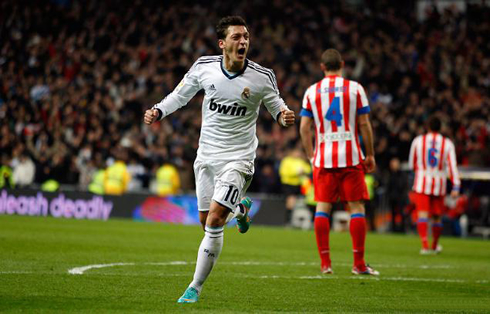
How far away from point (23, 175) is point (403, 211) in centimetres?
990

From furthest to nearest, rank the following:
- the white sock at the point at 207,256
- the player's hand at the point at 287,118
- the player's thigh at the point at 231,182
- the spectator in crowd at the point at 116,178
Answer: the spectator in crowd at the point at 116,178, the player's hand at the point at 287,118, the player's thigh at the point at 231,182, the white sock at the point at 207,256

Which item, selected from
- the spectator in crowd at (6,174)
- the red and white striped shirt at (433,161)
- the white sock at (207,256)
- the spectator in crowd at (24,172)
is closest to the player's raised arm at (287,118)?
the white sock at (207,256)

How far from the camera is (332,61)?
9656 millimetres

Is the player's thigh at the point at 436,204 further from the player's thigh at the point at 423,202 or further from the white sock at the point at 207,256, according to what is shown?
the white sock at the point at 207,256

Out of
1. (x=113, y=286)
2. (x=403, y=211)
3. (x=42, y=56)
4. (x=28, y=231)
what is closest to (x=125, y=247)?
(x=28, y=231)

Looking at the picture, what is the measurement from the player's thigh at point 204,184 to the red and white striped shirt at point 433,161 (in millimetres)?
7561

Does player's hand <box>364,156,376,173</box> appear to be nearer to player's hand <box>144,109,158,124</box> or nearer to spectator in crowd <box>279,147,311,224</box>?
player's hand <box>144,109,158,124</box>

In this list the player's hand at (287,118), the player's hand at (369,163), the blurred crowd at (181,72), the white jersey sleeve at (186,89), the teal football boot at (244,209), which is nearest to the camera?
the player's hand at (287,118)

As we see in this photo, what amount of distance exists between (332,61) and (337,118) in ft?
2.02

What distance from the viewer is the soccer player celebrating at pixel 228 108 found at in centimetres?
693

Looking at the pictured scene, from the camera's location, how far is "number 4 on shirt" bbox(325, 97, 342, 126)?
9.63 metres

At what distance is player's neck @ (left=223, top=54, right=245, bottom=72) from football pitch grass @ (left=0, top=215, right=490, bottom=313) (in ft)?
5.88

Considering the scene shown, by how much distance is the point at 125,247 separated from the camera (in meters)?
12.3

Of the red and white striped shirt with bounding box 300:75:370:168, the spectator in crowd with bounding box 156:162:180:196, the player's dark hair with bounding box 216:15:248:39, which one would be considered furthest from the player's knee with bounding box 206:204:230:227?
the spectator in crowd with bounding box 156:162:180:196
